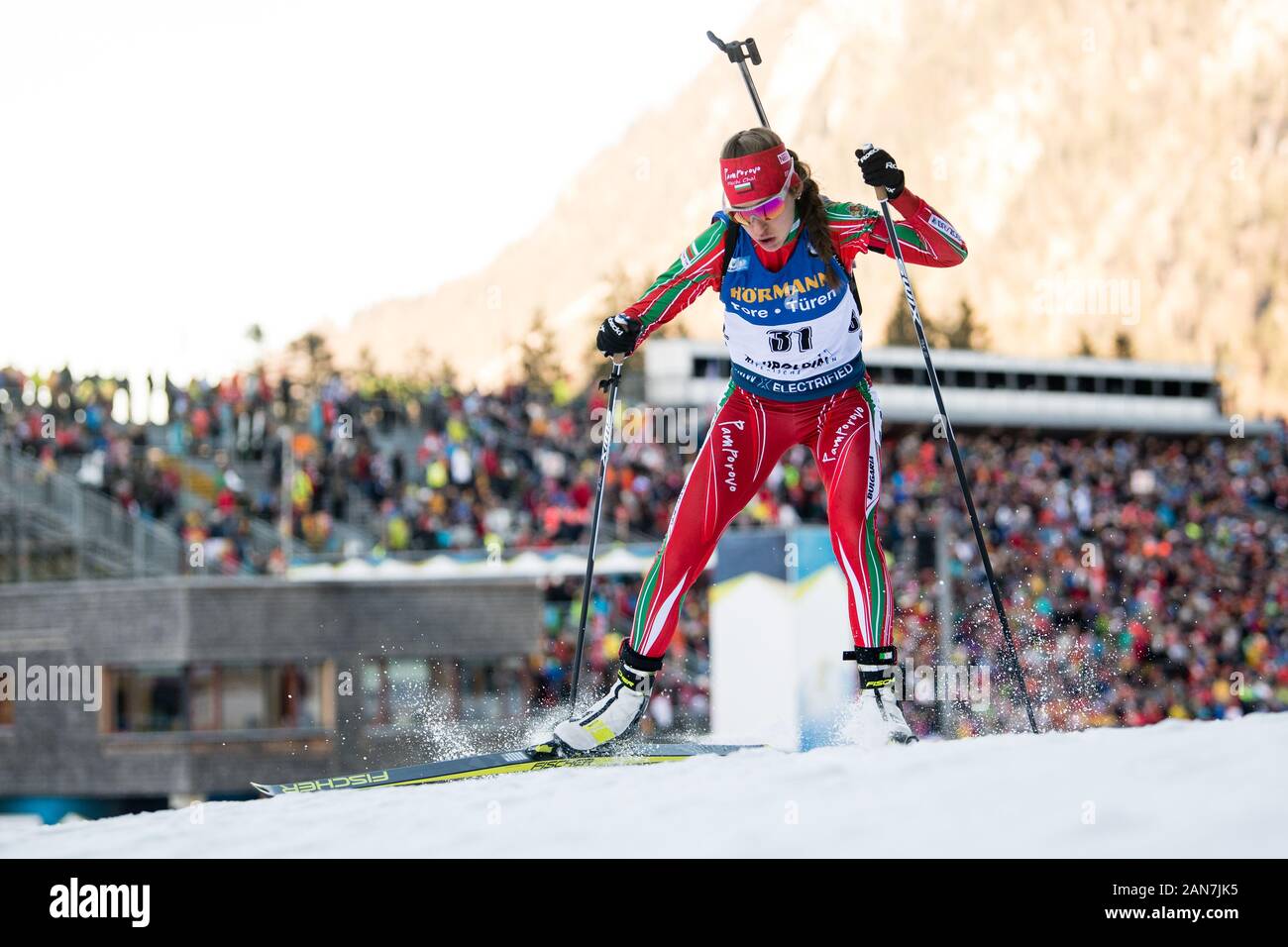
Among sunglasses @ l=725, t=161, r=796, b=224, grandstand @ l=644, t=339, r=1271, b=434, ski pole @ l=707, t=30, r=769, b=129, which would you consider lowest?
sunglasses @ l=725, t=161, r=796, b=224

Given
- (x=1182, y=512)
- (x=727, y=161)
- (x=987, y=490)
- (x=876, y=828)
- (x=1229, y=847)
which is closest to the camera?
(x=1229, y=847)

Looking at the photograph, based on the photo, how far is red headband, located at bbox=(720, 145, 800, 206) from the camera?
6031 millimetres

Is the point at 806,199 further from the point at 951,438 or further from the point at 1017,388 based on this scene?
the point at 1017,388

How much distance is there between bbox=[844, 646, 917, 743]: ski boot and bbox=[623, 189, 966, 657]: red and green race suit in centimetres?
5

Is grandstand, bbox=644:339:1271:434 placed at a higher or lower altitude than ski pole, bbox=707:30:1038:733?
higher

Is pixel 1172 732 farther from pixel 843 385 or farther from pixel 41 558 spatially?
pixel 41 558

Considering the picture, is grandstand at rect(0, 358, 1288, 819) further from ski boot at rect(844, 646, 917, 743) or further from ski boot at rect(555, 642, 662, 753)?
ski boot at rect(844, 646, 917, 743)

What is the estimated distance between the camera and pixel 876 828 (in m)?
3.96

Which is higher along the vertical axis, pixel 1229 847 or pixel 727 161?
pixel 727 161

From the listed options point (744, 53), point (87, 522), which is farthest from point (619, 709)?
point (87, 522)

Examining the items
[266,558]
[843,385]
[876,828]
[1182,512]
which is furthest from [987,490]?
[876,828]

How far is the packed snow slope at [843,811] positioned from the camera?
381 centimetres

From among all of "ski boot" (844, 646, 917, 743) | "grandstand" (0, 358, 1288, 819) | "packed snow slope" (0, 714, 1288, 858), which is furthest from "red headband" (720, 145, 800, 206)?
"grandstand" (0, 358, 1288, 819)

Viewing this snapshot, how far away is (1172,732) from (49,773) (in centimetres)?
1873
